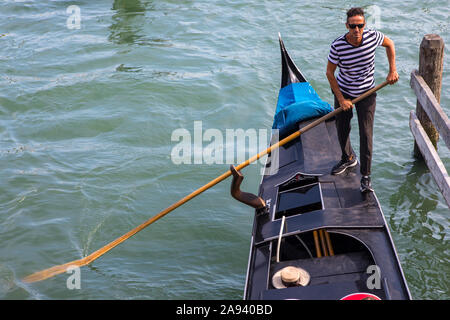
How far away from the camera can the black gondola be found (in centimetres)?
274

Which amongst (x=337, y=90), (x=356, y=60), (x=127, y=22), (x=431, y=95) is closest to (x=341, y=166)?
(x=337, y=90)

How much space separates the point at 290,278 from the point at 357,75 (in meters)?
1.42

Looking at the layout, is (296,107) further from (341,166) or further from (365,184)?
(365,184)

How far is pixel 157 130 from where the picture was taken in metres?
5.77

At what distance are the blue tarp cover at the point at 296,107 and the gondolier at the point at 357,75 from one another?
66cm

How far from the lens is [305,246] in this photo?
3.16 metres

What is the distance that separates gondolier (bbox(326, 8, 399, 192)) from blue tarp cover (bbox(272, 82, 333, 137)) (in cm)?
66

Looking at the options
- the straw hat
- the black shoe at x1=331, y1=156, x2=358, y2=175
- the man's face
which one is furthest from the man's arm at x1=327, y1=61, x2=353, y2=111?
the straw hat

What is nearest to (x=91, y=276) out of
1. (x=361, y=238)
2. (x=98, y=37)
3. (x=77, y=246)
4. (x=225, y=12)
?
(x=77, y=246)

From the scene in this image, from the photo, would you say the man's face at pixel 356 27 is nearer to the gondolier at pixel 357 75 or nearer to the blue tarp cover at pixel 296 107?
the gondolier at pixel 357 75

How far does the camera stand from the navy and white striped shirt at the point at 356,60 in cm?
323

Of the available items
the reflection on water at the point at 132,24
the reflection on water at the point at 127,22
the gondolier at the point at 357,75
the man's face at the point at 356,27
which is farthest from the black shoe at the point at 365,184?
the reflection on water at the point at 127,22

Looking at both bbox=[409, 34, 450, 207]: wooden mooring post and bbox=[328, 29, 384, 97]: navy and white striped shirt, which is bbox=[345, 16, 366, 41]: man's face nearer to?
bbox=[328, 29, 384, 97]: navy and white striped shirt
